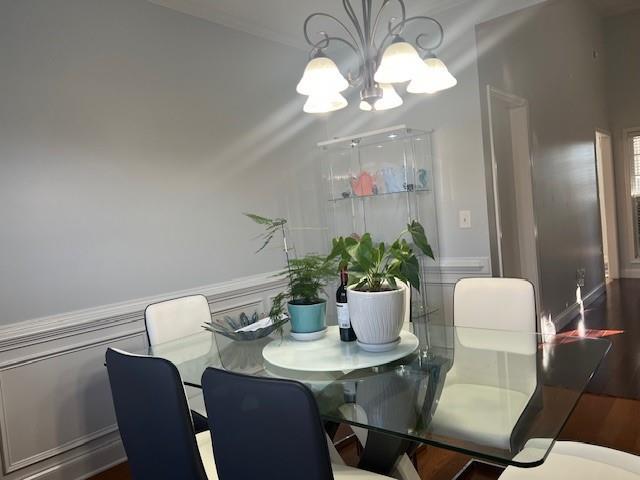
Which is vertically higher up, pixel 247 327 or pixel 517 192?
pixel 517 192

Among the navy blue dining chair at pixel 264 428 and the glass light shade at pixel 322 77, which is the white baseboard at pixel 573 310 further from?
the navy blue dining chair at pixel 264 428

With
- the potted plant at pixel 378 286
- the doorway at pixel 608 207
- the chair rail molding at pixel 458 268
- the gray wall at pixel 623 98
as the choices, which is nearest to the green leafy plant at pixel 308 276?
the potted plant at pixel 378 286

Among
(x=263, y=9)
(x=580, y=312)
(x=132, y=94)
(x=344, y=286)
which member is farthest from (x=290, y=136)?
(x=580, y=312)

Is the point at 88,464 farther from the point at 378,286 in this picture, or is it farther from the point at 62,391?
the point at 378,286

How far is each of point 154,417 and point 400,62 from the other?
56.5 inches

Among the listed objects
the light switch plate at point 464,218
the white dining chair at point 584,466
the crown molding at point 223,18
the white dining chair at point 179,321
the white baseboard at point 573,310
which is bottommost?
the white baseboard at point 573,310

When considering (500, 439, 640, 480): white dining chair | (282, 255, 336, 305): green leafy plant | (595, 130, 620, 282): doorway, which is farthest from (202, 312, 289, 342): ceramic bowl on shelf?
(595, 130, 620, 282): doorway

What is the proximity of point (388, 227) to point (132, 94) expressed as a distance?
1.93 meters

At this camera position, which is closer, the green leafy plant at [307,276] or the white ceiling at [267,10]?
the green leafy plant at [307,276]

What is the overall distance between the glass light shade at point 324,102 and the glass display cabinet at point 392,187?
1.36 m

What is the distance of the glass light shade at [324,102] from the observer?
6.96 feet

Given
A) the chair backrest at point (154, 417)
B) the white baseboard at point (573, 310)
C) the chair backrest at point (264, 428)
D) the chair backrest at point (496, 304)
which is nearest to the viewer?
the chair backrest at point (264, 428)

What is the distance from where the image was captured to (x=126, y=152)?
9.41ft

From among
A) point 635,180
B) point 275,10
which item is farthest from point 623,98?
point 275,10
